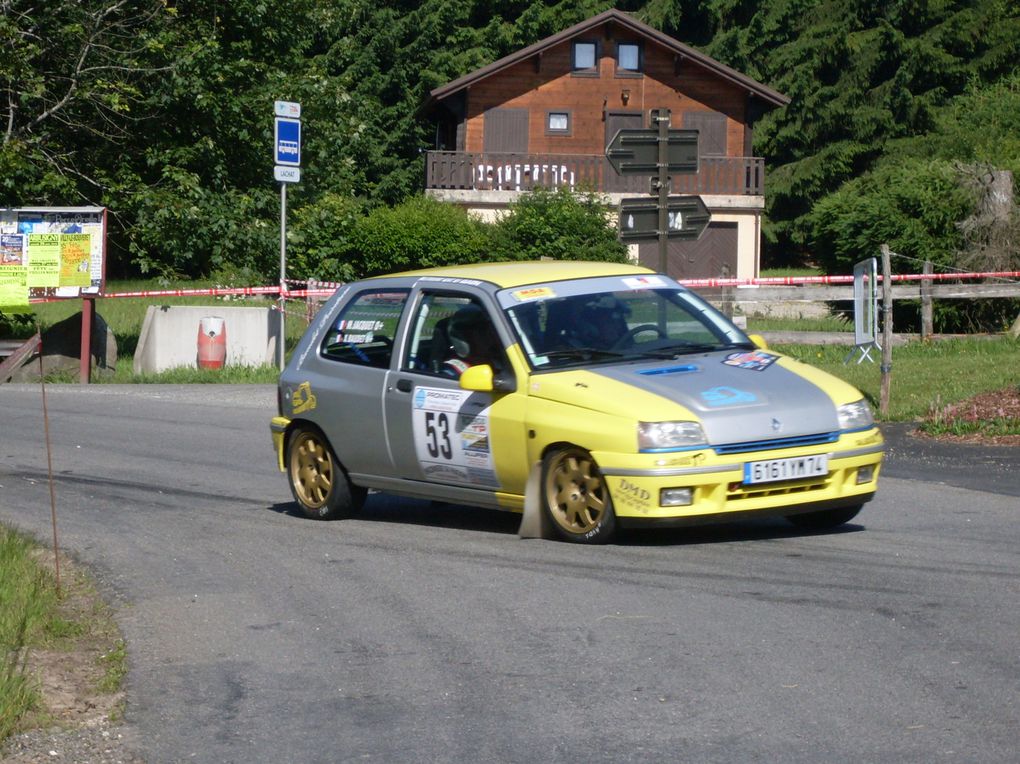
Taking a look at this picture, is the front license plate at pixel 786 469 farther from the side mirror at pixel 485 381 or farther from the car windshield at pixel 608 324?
the side mirror at pixel 485 381

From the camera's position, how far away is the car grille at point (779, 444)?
28.0 ft

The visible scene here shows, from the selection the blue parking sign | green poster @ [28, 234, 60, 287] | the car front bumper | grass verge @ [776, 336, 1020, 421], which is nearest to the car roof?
the car front bumper

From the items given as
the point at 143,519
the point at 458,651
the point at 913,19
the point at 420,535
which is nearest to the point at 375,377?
the point at 420,535

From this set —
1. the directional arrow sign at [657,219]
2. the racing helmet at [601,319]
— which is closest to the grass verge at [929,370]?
the directional arrow sign at [657,219]

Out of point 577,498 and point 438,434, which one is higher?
point 438,434

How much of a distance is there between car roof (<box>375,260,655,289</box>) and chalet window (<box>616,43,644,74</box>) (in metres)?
39.2

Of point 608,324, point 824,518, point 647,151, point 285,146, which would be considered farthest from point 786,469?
point 285,146

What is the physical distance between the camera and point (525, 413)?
9180 mm

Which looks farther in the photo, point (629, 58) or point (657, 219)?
point (629, 58)

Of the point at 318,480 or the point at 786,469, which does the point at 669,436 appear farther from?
the point at 318,480

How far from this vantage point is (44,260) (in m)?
21.7

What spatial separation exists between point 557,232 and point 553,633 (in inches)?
1190

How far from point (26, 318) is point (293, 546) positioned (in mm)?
17146

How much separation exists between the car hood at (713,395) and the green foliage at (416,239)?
2929 cm
